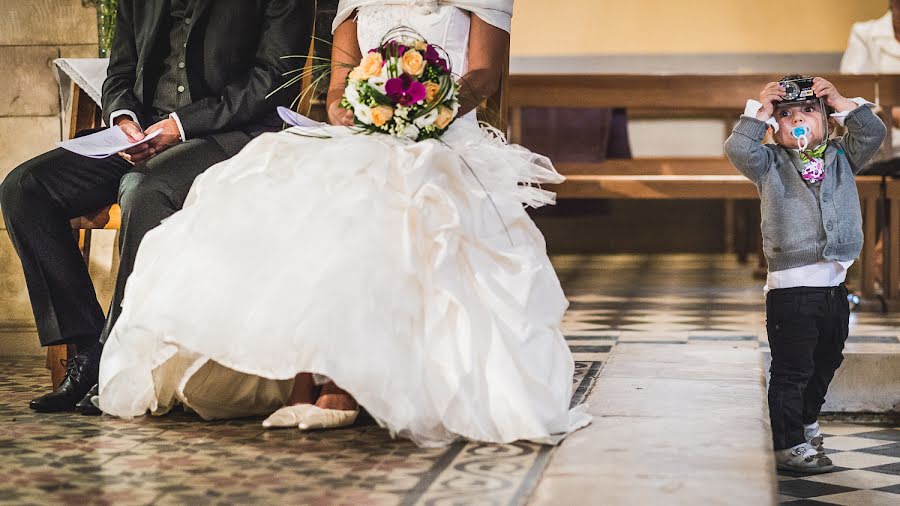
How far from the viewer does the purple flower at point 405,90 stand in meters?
3.00

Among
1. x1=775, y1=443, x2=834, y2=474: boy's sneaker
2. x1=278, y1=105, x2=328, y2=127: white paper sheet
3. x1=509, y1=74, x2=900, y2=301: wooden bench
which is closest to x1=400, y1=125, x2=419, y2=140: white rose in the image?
x1=278, y1=105, x2=328, y2=127: white paper sheet

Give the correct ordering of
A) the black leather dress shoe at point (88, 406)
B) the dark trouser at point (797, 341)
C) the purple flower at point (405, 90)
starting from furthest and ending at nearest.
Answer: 1. the dark trouser at point (797, 341)
2. the black leather dress shoe at point (88, 406)
3. the purple flower at point (405, 90)

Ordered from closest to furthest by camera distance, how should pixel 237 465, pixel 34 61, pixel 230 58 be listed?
pixel 237 465 < pixel 230 58 < pixel 34 61

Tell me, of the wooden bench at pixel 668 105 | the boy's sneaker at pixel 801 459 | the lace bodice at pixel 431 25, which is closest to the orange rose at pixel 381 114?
the lace bodice at pixel 431 25

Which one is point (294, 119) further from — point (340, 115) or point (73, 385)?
point (73, 385)

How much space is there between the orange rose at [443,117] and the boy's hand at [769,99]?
105 cm

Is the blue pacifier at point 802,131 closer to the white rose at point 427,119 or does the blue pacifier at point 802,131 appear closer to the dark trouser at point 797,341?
Answer: the dark trouser at point 797,341

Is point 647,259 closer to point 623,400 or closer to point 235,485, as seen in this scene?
point 623,400

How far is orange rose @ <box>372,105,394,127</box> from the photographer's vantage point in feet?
9.97

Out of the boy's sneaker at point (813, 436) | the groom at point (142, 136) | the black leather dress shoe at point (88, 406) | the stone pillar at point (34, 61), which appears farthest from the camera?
the stone pillar at point (34, 61)

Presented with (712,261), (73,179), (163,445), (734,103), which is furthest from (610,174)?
(163,445)

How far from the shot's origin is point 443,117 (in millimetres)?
3100

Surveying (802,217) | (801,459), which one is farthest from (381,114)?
(801,459)

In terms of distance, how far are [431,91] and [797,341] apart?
56.9 inches
